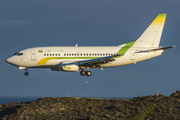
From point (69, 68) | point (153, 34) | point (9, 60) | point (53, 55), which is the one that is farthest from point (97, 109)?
point (153, 34)

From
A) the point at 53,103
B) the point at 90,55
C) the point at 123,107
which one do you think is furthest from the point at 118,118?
the point at 90,55

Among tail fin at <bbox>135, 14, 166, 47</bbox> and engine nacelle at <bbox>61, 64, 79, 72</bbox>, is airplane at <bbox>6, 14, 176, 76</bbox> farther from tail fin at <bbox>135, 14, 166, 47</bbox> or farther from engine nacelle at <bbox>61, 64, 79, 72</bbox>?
tail fin at <bbox>135, 14, 166, 47</bbox>

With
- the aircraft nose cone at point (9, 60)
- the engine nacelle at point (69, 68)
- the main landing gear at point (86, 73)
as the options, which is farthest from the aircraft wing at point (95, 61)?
the aircraft nose cone at point (9, 60)

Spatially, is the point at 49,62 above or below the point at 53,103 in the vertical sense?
above

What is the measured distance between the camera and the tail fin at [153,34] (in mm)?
57781

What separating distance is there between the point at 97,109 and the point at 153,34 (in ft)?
86.0

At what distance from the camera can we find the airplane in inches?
2084

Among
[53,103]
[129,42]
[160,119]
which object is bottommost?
[160,119]

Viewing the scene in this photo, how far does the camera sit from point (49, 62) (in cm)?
5341

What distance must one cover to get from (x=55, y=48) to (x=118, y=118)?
934 inches

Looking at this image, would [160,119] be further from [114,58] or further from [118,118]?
[114,58]

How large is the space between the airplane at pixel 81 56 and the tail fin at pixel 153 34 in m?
0.63

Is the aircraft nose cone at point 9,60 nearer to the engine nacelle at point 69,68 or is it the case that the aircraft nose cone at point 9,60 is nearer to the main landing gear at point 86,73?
the engine nacelle at point 69,68

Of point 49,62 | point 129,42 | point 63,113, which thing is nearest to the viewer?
point 63,113
